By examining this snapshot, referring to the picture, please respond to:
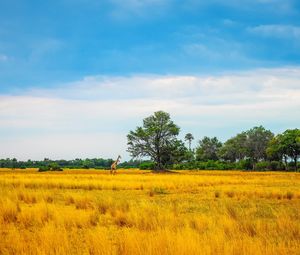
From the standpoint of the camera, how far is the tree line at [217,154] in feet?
249

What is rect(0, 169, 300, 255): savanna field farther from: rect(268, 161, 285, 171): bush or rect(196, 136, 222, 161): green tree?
rect(196, 136, 222, 161): green tree

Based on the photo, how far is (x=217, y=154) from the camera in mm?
153625

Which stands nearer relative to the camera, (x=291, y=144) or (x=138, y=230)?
(x=138, y=230)

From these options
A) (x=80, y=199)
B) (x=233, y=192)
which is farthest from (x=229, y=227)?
(x=233, y=192)

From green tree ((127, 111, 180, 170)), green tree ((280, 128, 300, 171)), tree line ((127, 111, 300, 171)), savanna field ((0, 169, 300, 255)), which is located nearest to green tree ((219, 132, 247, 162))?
tree line ((127, 111, 300, 171))

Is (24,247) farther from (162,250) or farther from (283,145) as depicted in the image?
(283,145)

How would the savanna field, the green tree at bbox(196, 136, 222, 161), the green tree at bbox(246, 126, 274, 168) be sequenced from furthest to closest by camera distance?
the green tree at bbox(196, 136, 222, 161) < the green tree at bbox(246, 126, 274, 168) < the savanna field

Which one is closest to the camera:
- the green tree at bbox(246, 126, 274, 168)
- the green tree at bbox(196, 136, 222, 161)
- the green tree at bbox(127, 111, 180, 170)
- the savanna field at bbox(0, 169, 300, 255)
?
the savanna field at bbox(0, 169, 300, 255)

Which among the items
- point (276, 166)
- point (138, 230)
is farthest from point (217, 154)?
point (138, 230)

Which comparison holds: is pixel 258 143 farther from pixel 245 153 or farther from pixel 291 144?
pixel 291 144

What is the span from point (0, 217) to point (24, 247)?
201 inches

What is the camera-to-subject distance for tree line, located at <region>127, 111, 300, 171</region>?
76.0 m

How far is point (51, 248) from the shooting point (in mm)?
7367

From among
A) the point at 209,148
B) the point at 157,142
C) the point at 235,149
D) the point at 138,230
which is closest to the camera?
the point at 138,230
